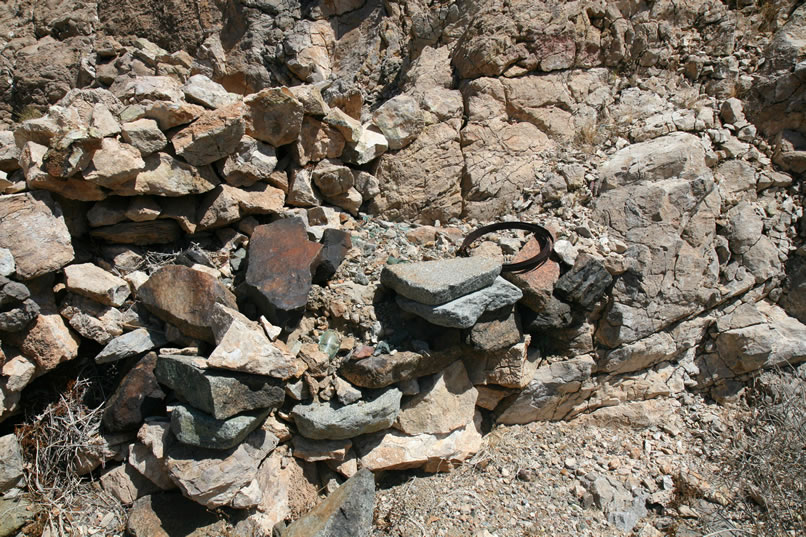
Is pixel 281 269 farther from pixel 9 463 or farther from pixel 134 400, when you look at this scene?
pixel 9 463

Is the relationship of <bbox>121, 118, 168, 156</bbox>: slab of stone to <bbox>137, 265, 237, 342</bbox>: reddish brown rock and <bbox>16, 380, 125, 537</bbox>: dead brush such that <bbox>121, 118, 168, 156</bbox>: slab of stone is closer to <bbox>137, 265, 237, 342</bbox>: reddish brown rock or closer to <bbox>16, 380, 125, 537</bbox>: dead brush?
<bbox>137, 265, 237, 342</bbox>: reddish brown rock

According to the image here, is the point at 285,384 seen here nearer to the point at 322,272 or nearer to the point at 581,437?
the point at 322,272

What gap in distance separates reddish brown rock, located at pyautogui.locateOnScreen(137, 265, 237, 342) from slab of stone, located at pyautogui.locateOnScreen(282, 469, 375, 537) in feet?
4.99

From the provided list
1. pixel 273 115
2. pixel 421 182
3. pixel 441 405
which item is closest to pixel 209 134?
pixel 273 115

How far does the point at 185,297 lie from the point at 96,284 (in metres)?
0.71

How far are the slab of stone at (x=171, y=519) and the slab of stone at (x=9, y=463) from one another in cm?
90

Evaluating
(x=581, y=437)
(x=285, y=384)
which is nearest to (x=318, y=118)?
(x=285, y=384)

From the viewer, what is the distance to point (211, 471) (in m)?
3.23

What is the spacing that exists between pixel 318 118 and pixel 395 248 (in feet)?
5.19

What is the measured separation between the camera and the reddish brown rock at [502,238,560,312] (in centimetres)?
407

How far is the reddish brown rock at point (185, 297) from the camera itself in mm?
3508

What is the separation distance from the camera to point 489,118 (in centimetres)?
533

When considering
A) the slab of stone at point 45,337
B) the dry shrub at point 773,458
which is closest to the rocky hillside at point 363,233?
the slab of stone at point 45,337

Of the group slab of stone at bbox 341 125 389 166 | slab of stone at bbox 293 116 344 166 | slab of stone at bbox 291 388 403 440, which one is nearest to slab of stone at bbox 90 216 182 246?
slab of stone at bbox 293 116 344 166
